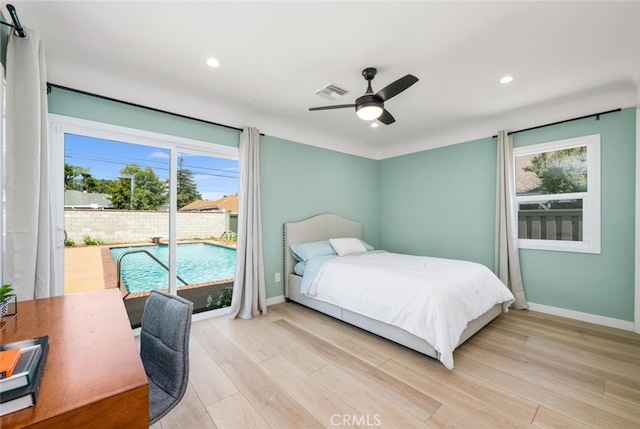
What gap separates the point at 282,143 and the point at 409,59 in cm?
207

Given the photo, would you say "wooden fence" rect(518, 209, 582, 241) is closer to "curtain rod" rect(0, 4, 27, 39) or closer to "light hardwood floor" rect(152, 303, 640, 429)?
"light hardwood floor" rect(152, 303, 640, 429)

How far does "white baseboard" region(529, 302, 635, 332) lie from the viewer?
9.44ft

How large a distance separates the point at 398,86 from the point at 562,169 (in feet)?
8.73

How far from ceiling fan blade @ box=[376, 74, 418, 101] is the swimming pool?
257cm

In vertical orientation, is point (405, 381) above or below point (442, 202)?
below

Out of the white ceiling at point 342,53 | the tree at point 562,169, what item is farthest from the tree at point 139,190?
the tree at point 562,169

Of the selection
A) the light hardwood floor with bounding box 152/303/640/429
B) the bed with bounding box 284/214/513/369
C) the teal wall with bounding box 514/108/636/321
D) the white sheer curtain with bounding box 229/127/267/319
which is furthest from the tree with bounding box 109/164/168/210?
the teal wall with bounding box 514/108/636/321

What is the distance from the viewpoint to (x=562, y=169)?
3.34 meters

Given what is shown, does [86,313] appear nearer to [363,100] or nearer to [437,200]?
[363,100]

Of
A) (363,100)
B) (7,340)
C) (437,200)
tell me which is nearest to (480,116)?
(437,200)

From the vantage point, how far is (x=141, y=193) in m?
2.88

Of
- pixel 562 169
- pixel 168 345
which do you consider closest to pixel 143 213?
pixel 168 345

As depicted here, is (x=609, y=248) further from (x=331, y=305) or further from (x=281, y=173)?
(x=281, y=173)

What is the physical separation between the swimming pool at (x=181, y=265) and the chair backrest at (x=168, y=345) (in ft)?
5.88
